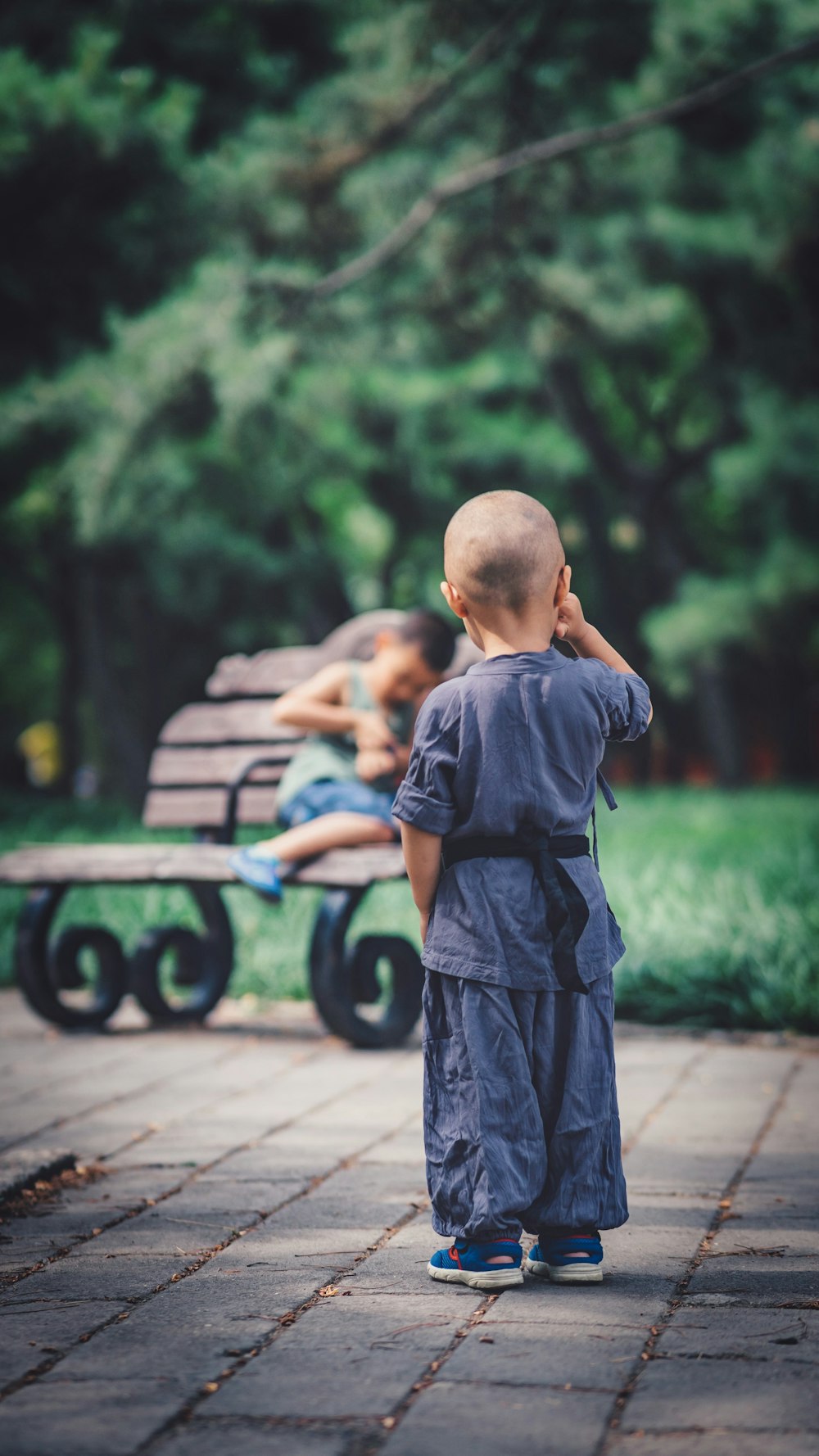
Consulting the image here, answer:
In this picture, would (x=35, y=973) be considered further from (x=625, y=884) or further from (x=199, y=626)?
(x=199, y=626)

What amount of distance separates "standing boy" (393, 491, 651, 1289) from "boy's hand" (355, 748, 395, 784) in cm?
240

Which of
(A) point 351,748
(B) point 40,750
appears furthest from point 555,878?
(B) point 40,750

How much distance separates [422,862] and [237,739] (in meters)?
3.52

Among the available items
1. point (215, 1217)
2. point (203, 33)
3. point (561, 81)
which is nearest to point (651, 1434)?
point (215, 1217)

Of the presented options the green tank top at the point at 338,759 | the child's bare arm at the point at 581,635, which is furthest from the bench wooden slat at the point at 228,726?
the child's bare arm at the point at 581,635

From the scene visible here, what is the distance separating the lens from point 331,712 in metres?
5.37

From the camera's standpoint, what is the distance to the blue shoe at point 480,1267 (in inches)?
104

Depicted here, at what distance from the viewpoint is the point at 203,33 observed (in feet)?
35.7

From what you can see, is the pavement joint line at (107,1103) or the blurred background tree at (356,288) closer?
the pavement joint line at (107,1103)

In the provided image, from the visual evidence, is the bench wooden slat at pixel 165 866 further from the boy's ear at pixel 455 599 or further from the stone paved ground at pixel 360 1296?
the boy's ear at pixel 455 599

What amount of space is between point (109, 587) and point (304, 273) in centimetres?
788

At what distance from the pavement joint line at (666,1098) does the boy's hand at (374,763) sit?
132 cm

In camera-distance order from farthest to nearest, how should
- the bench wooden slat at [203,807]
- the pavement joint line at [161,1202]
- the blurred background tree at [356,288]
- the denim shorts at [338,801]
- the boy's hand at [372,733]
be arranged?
the blurred background tree at [356,288] < the bench wooden slat at [203,807] < the denim shorts at [338,801] < the boy's hand at [372,733] < the pavement joint line at [161,1202]

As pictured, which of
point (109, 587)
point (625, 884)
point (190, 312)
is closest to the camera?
point (625, 884)
